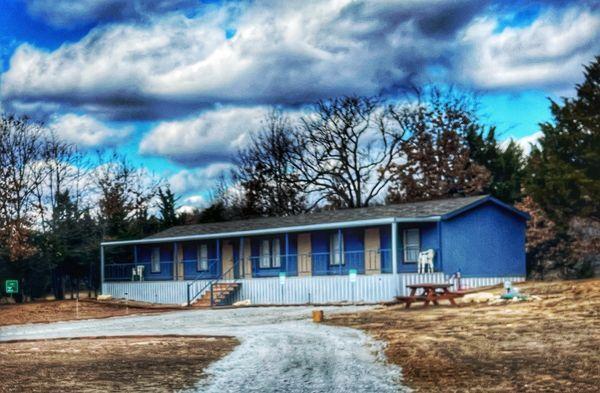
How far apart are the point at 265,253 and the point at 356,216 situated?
238 inches

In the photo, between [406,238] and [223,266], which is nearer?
[406,238]

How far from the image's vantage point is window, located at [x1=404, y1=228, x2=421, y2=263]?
38125mm

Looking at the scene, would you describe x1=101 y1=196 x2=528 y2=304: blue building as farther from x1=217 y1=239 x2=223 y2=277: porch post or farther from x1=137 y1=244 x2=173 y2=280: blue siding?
x1=137 y1=244 x2=173 y2=280: blue siding

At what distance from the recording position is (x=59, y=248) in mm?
48844

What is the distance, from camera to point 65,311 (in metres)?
39.7

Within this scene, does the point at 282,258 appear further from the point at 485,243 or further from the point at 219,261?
the point at 485,243

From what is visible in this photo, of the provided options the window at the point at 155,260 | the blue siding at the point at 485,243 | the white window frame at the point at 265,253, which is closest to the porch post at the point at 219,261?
the white window frame at the point at 265,253

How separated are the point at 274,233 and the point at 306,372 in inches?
1100

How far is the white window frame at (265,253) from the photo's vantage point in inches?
1734

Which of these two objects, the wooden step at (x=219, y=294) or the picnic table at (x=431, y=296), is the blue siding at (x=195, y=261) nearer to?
the wooden step at (x=219, y=294)

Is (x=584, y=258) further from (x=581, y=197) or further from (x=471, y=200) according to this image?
(x=471, y=200)

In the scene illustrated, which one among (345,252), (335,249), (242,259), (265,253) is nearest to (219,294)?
(242,259)

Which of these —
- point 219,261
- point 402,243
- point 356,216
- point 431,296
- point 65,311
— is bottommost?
point 65,311

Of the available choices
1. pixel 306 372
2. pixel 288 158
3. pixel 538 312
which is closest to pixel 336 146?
pixel 288 158
